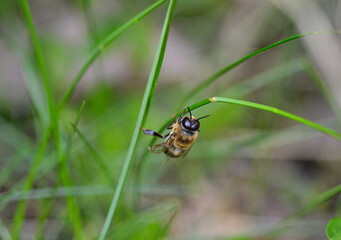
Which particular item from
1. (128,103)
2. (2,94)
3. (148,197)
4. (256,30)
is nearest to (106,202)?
(148,197)

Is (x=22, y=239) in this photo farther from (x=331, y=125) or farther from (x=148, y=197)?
(x=331, y=125)

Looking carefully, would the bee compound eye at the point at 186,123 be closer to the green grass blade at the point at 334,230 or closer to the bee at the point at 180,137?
the bee at the point at 180,137

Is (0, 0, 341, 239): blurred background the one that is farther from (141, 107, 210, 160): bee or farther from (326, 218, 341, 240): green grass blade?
(326, 218, 341, 240): green grass blade

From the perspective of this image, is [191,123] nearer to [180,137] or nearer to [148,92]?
[180,137]

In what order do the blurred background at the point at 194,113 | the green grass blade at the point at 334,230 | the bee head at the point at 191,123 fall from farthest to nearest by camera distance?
the blurred background at the point at 194,113, the bee head at the point at 191,123, the green grass blade at the point at 334,230

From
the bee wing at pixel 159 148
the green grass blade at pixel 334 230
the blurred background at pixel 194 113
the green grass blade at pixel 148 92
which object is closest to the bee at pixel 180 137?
the bee wing at pixel 159 148

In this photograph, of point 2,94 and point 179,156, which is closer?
point 179,156
